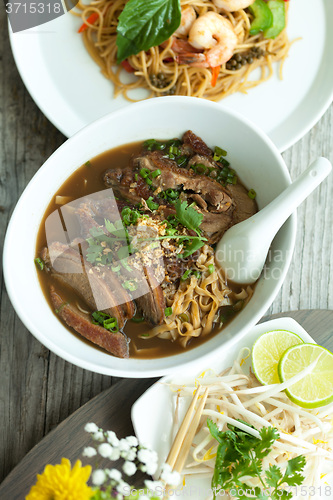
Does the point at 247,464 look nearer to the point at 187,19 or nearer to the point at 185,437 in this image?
the point at 185,437

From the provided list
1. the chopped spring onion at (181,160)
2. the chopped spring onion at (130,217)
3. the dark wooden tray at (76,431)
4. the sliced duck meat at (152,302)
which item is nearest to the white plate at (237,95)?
the chopped spring onion at (181,160)

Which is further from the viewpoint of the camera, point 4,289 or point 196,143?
point 4,289

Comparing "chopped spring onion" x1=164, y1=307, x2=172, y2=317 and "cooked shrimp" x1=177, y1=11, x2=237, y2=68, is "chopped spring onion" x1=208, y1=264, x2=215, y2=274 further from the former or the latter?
"cooked shrimp" x1=177, y1=11, x2=237, y2=68

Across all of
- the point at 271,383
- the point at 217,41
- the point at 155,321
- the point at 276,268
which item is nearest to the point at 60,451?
the point at 155,321

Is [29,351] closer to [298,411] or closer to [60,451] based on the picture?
[60,451]

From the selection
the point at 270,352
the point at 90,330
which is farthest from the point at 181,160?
the point at 270,352

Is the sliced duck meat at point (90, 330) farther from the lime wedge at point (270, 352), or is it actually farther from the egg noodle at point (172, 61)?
the egg noodle at point (172, 61)

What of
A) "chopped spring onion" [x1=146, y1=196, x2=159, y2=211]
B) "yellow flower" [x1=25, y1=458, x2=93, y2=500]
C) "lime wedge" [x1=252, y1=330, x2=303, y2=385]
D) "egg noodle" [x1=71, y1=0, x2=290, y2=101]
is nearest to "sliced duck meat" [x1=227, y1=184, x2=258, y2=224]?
"chopped spring onion" [x1=146, y1=196, x2=159, y2=211]
